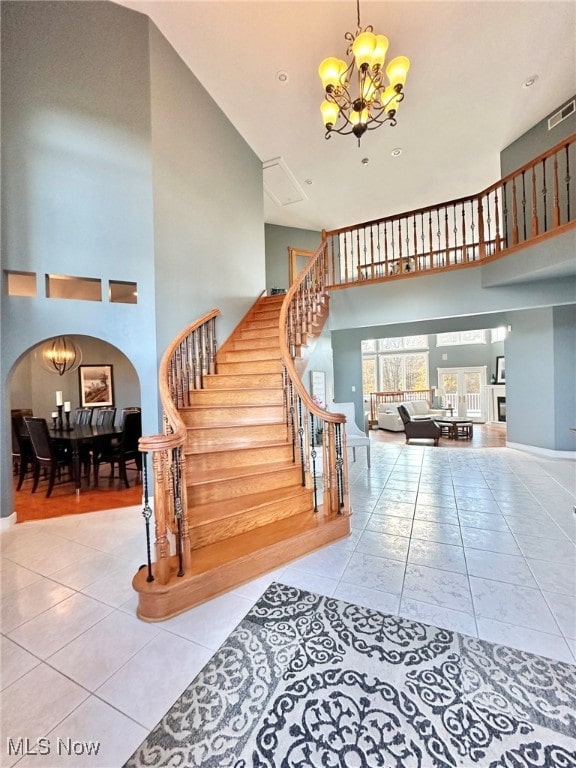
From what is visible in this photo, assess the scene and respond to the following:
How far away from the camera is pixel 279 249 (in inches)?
323

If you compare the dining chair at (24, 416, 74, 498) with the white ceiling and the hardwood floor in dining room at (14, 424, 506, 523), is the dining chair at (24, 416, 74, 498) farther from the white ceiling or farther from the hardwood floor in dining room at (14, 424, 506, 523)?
the white ceiling

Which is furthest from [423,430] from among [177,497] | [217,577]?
[177,497]

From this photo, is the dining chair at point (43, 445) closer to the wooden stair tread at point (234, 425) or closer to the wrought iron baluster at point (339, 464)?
the wooden stair tread at point (234, 425)

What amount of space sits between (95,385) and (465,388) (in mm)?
11975

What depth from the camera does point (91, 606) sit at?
2.00 m

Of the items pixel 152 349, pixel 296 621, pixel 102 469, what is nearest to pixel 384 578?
pixel 296 621

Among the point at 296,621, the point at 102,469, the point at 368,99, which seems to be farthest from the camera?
the point at 102,469

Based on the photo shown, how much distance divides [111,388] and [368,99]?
6.89 m

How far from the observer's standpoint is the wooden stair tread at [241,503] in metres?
2.39

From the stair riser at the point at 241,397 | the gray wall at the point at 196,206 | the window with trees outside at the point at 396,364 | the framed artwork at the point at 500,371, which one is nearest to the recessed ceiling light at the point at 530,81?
the gray wall at the point at 196,206

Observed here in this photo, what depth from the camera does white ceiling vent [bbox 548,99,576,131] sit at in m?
4.49

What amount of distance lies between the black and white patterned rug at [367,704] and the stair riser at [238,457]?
4.74 ft

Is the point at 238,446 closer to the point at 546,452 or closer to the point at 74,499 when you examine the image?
the point at 74,499

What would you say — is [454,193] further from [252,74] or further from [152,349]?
[152,349]
